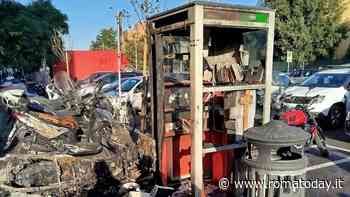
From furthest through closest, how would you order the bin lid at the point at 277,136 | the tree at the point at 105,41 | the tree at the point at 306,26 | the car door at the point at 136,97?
the tree at the point at 105,41 < the tree at the point at 306,26 < the car door at the point at 136,97 < the bin lid at the point at 277,136

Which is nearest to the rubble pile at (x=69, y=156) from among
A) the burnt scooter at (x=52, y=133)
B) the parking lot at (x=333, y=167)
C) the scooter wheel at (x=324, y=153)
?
the burnt scooter at (x=52, y=133)

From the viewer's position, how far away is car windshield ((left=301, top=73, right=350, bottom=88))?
29.3ft

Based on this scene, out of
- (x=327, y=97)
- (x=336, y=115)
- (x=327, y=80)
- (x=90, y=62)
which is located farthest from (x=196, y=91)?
(x=90, y=62)

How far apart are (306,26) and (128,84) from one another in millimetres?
17715

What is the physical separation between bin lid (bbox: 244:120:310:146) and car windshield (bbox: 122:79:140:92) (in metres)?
8.40

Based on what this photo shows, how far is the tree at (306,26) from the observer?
76.7 feet

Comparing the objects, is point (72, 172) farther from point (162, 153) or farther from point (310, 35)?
point (310, 35)

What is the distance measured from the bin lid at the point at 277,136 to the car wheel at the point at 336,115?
618 centimetres

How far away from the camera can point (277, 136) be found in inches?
112

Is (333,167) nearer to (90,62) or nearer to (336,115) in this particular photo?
(336,115)

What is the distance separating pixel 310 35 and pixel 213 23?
2298 centimetres

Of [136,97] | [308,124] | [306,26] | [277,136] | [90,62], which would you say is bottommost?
[308,124]

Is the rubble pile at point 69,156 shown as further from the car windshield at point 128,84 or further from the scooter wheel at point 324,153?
the car windshield at point 128,84

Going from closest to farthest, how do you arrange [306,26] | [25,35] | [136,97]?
[136,97], [25,35], [306,26]
